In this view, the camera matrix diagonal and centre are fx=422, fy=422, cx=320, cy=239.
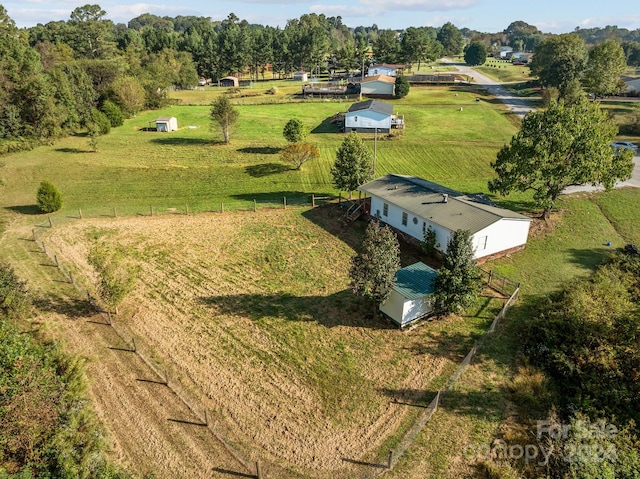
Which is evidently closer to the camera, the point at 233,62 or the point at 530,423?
the point at 530,423

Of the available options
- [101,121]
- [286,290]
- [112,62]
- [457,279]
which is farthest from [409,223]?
[112,62]

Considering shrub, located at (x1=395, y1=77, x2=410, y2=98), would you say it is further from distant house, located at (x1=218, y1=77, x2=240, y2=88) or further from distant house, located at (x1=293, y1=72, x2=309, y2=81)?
distant house, located at (x1=218, y1=77, x2=240, y2=88)

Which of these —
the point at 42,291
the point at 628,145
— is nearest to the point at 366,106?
the point at 628,145

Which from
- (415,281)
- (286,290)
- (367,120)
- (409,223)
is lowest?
(286,290)

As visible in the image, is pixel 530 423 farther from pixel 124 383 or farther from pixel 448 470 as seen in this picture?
pixel 124 383

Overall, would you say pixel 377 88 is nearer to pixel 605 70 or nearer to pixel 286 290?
pixel 605 70

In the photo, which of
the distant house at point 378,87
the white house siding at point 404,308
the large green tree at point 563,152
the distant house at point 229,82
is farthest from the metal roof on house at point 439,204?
the distant house at point 229,82
